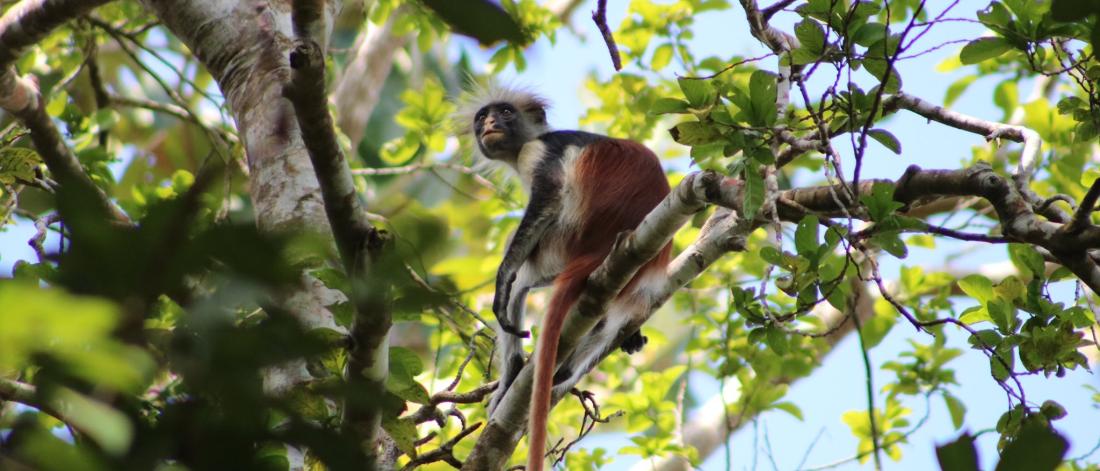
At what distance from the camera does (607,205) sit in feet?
13.7

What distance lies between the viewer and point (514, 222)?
5.66 metres

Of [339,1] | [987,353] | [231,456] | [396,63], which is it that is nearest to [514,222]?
[339,1]

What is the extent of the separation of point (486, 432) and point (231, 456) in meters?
2.36

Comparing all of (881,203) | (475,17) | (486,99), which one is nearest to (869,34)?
(881,203)

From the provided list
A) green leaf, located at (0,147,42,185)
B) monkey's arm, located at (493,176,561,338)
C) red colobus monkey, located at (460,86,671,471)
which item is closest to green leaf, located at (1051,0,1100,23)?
red colobus monkey, located at (460,86,671,471)

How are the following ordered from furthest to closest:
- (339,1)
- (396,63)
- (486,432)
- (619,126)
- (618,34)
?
(396,63) → (619,126) → (618,34) → (339,1) → (486,432)

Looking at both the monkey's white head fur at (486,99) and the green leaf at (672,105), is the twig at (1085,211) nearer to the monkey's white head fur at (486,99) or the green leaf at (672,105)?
the green leaf at (672,105)

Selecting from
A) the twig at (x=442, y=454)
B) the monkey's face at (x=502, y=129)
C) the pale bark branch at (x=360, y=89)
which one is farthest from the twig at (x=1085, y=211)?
the pale bark branch at (x=360, y=89)

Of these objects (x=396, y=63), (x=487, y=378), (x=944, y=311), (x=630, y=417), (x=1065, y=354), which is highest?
(x=396, y=63)

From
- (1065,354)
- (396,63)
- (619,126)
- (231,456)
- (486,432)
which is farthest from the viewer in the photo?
(396,63)

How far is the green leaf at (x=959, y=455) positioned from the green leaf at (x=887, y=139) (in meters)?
1.71

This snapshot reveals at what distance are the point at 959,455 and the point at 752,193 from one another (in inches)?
60.7

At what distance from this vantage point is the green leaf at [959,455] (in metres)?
0.84

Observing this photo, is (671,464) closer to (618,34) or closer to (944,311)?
(944,311)
